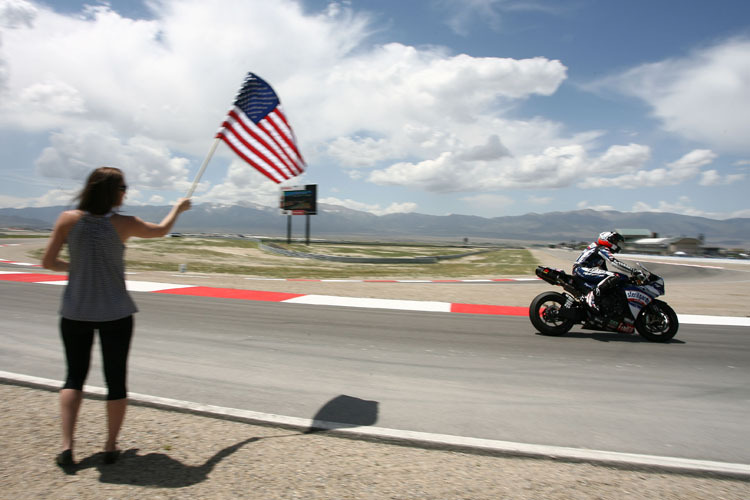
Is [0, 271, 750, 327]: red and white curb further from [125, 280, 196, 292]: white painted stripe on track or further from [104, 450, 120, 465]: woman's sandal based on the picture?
[104, 450, 120, 465]: woman's sandal

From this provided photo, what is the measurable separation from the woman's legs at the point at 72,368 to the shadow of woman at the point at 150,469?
0.24 meters

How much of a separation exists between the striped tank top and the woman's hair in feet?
0.17

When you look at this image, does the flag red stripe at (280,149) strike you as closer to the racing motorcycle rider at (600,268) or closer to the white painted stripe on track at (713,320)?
the racing motorcycle rider at (600,268)

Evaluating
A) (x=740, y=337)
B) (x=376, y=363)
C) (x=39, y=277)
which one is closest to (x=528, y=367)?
(x=376, y=363)

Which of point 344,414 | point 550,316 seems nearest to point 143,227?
point 344,414

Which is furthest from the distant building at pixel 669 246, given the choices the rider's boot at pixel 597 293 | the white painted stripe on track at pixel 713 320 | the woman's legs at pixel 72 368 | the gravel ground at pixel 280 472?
the woman's legs at pixel 72 368

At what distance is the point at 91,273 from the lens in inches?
99.0

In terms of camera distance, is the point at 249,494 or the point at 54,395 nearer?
the point at 249,494

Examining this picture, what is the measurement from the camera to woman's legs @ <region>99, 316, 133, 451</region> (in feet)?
8.38

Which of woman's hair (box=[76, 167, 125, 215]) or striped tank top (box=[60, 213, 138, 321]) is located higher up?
woman's hair (box=[76, 167, 125, 215])

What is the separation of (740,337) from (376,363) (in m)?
6.12

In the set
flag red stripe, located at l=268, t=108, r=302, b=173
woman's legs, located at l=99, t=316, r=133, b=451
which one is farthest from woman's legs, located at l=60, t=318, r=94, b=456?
flag red stripe, located at l=268, t=108, r=302, b=173

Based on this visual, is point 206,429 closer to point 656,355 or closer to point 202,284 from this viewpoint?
point 656,355

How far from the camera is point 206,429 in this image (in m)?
3.07
